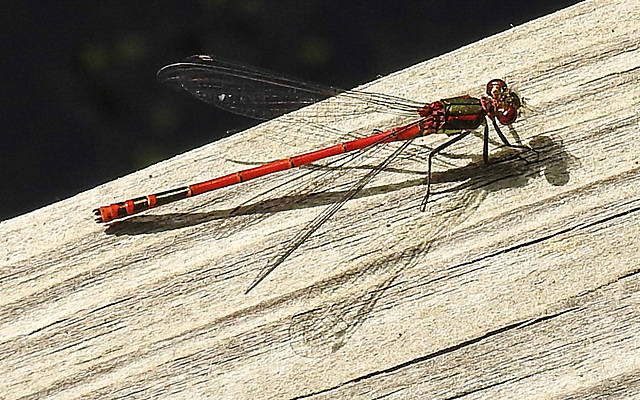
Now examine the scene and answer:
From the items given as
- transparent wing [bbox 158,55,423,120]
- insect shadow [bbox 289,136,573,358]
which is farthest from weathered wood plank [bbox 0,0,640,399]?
transparent wing [bbox 158,55,423,120]

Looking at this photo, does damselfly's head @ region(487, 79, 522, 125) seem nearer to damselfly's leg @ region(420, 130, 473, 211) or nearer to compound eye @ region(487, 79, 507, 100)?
compound eye @ region(487, 79, 507, 100)

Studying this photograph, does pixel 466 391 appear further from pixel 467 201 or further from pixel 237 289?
pixel 237 289

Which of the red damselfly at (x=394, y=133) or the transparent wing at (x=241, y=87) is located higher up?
the transparent wing at (x=241, y=87)

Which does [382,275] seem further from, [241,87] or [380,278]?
[241,87]

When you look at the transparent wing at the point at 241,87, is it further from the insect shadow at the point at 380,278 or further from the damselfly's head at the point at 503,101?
the insect shadow at the point at 380,278

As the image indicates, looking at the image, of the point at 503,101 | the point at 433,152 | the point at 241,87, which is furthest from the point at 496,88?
the point at 241,87

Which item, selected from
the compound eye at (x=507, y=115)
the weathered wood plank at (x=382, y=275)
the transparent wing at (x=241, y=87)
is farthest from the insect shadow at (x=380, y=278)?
the transparent wing at (x=241, y=87)

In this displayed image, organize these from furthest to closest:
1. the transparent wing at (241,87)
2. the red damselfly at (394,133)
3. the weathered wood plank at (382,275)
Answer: the transparent wing at (241,87), the red damselfly at (394,133), the weathered wood plank at (382,275)
